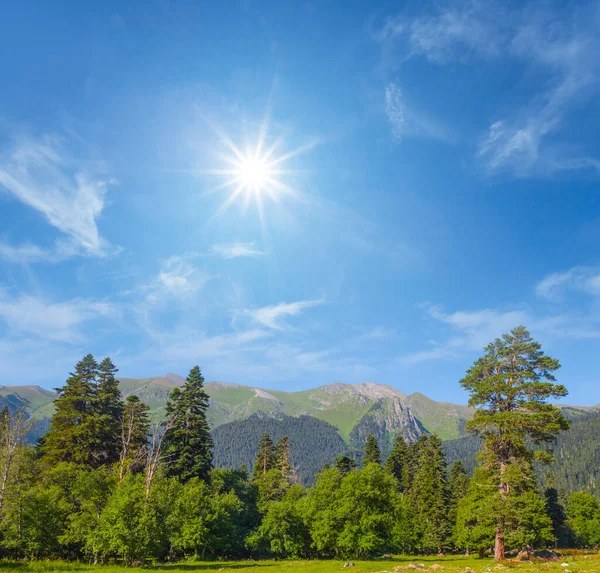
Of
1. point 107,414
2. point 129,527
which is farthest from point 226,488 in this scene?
point 129,527

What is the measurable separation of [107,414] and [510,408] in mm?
48870

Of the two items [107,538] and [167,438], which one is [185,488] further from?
[107,538]

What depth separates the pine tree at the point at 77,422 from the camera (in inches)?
1990

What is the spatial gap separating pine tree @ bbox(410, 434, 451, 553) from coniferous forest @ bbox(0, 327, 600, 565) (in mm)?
234

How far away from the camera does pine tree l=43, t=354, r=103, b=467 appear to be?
166 ft

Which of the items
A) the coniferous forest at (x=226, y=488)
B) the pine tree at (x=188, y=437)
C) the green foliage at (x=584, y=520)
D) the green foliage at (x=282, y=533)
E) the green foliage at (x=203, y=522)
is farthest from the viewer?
the green foliage at (x=584, y=520)

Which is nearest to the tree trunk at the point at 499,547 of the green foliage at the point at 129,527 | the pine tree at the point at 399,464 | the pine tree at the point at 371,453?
the green foliage at the point at 129,527

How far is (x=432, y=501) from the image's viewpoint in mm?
81688

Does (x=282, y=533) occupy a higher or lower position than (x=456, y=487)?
lower

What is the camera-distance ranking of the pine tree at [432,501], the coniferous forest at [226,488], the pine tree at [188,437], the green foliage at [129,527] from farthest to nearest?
1. the pine tree at [432,501]
2. the pine tree at [188,437]
3. the coniferous forest at [226,488]
4. the green foliage at [129,527]

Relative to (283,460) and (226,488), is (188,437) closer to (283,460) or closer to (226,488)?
(226,488)

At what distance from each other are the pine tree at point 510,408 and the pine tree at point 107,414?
45.0 m

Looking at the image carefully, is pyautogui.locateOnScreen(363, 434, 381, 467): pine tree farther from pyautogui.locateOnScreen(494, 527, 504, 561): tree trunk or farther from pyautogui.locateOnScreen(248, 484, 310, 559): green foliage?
pyautogui.locateOnScreen(494, 527, 504, 561): tree trunk

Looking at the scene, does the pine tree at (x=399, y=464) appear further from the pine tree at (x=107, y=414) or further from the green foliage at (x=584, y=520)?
the pine tree at (x=107, y=414)
